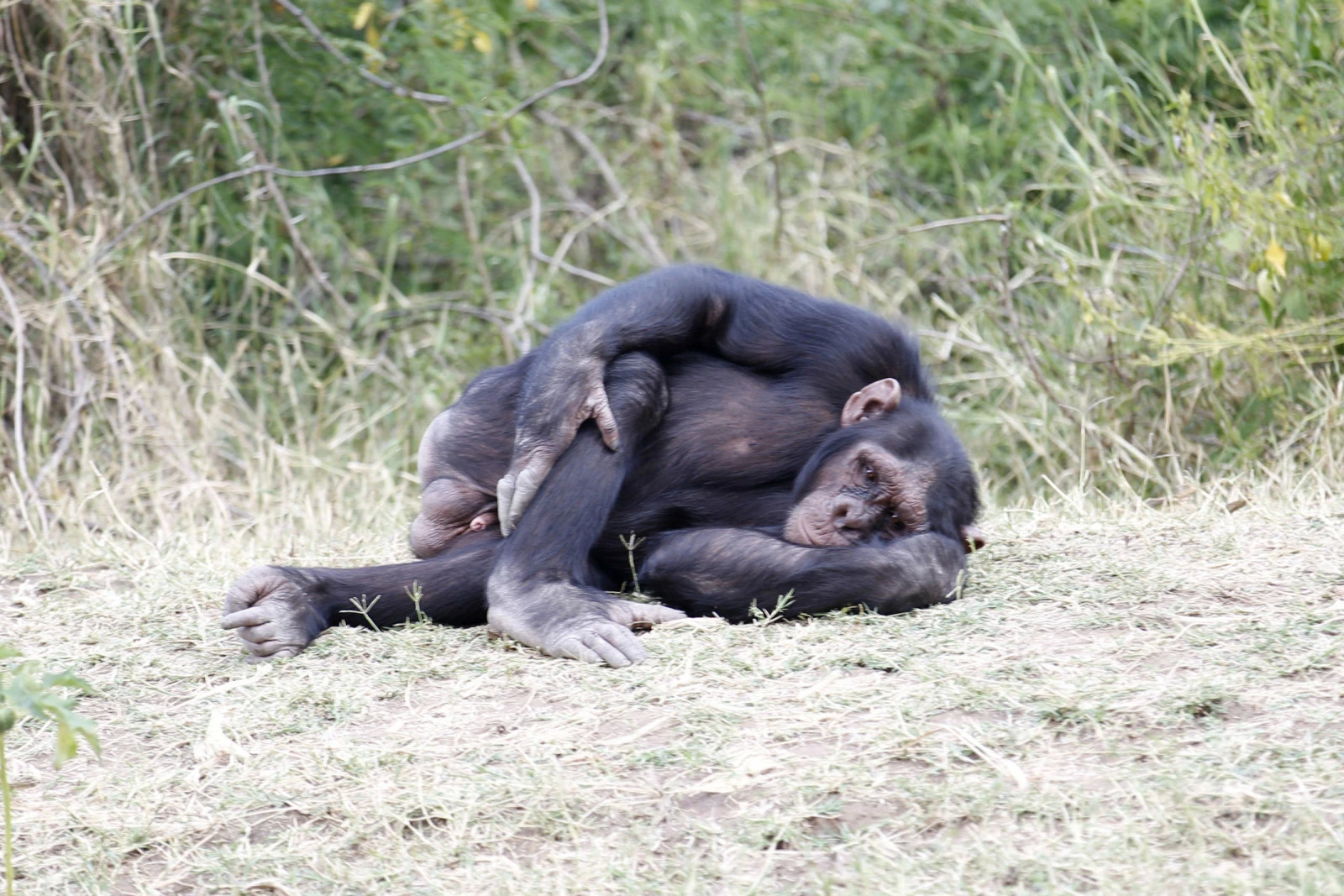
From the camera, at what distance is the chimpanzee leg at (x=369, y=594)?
2924 mm

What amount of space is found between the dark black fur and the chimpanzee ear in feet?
0.13

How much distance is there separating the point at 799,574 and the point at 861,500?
23 cm

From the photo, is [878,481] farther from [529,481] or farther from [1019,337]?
[1019,337]

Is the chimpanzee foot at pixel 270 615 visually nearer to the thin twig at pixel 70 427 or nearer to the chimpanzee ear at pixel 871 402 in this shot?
the chimpanzee ear at pixel 871 402

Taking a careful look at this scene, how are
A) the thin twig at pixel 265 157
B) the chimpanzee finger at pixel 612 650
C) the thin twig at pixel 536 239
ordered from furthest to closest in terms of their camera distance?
the thin twig at pixel 536 239 → the thin twig at pixel 265 157 → the chimpanzee finger at pixel 612 650

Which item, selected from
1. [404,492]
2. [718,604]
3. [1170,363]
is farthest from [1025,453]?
[718,604]

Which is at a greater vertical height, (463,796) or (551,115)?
(551,115)

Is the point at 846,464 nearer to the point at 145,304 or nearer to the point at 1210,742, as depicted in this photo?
the point at 1210,742

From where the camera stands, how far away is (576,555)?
3033 mm

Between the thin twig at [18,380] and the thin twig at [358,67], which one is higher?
the thin twig at [358,67]

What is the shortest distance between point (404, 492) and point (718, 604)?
8.31 ft

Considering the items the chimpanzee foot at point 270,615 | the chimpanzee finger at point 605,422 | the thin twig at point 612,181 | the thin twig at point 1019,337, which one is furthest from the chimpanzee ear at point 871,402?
the thin twig at point 612,181

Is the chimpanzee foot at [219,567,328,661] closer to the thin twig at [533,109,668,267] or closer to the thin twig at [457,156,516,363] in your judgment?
the thin twig at [457,156,516,363]

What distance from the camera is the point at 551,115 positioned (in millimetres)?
6781
